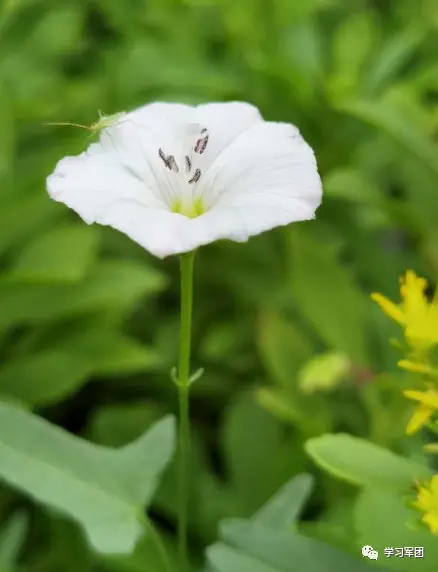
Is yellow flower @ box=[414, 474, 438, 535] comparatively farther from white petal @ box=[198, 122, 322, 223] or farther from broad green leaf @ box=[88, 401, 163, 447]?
broad green leaf @ box=[88, 401, 163, 447]

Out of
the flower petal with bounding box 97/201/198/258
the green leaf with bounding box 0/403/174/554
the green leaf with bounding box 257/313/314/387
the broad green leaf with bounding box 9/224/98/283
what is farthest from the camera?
the green leaf with bounding box 257/313/314/387

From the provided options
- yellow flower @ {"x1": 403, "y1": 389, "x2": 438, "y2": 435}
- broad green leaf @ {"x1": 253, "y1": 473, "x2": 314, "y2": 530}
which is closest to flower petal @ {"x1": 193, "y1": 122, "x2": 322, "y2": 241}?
yellow flower @ {"x1": 403, "y1": 389, "x2": 438, "y2": 435}

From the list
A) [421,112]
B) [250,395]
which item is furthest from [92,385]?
[421,112]

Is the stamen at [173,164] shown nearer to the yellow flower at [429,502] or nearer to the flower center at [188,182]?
the flower center at [188,182]

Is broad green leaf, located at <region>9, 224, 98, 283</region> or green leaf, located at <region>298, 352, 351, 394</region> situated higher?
broad green leaf, located at <region>9, 224, 98, 283</region>

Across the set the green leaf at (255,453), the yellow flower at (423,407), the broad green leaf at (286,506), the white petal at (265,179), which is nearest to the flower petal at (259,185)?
the white petal at (265,179)

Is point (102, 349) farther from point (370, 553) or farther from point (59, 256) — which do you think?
point (370, 553)

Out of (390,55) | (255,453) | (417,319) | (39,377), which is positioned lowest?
(255,453)

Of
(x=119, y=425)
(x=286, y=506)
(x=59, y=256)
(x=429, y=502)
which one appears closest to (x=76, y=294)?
(x=59, y=256)
